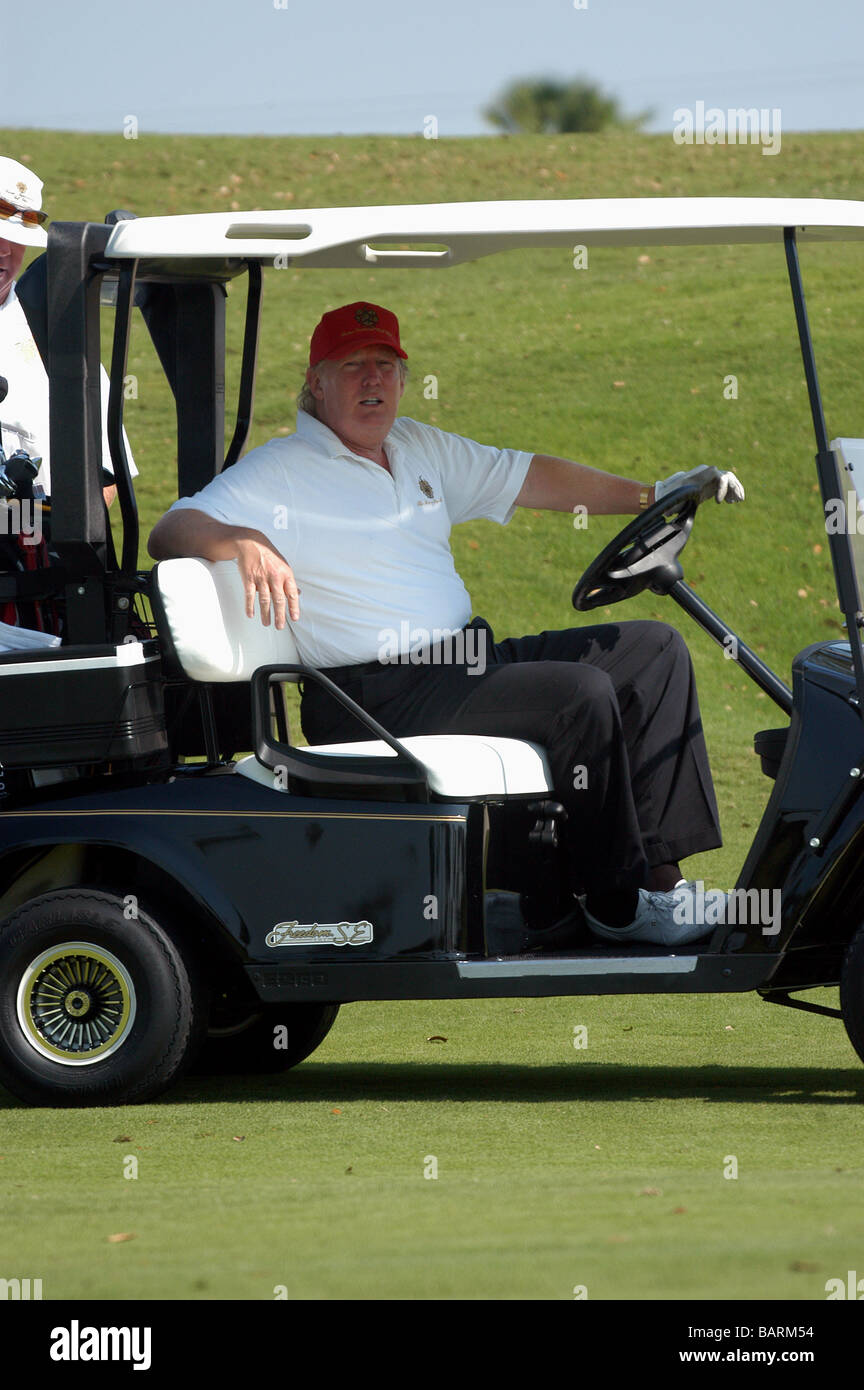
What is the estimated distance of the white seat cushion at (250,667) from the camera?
4.20 metres

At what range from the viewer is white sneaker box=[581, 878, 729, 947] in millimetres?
4180

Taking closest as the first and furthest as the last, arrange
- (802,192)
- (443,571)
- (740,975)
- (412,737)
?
(740,975) < (412,737) < (443,571) < (802,192)

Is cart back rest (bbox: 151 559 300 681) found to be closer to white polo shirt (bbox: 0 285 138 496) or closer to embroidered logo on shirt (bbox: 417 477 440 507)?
embroidered logo on shirt (bbox: 417 477 440 507)

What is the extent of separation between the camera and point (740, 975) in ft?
13.3

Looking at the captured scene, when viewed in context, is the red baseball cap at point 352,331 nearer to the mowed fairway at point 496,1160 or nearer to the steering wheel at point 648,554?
the steering wheel at point 648,554

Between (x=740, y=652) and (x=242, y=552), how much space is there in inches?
45.3

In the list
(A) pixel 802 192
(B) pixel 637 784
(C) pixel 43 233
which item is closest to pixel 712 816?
(B) pixel 637 784

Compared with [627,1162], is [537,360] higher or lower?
higher

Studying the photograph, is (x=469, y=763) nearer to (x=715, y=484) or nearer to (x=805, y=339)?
(x=715, y=484)

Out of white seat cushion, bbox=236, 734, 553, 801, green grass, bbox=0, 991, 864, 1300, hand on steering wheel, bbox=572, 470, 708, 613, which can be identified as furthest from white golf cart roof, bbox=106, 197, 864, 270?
green grass, bbox=0, 991, 864, 1300

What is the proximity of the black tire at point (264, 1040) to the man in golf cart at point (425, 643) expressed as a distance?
3.21 feet

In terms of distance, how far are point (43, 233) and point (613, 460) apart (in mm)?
12916

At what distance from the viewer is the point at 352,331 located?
4738mm
